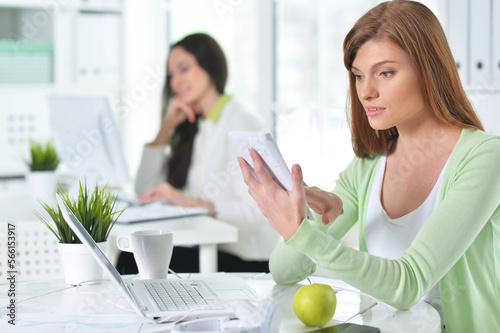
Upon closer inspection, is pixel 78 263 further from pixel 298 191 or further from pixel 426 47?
pixel 426 47

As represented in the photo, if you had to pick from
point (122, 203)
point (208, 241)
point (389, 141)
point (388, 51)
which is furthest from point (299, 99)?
point (388, 51)

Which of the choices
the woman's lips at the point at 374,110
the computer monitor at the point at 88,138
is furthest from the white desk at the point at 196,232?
the woman's lips at the point at 374,110

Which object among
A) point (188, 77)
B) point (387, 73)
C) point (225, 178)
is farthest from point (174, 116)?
point (387, 73)

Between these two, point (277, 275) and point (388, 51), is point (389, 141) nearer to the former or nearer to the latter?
point (388, 51)

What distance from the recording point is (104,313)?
43.1 inches

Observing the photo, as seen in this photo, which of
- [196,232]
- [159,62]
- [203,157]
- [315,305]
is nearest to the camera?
[315,305]

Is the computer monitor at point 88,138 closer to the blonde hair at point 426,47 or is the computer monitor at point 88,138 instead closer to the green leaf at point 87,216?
the green leaf at point 87,216

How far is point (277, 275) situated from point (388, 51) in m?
0.52

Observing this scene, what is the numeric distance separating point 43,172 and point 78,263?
138cm

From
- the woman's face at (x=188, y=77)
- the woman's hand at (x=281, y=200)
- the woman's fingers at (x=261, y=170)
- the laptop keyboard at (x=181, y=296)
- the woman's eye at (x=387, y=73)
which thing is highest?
the woman's face at (x=188, y=77)

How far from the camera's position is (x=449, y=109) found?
52.2 inches

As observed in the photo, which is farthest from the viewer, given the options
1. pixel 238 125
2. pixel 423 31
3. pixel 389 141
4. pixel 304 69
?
pixel 304 69

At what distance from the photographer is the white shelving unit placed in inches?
137

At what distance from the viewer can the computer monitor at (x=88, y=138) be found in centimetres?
236
